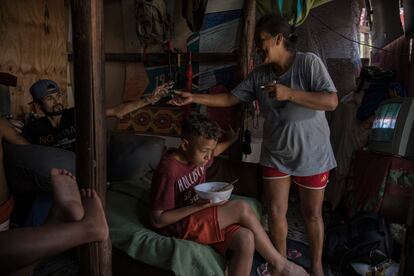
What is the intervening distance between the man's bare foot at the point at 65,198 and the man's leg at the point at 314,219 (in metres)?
1.38

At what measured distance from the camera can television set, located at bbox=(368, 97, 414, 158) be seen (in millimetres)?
2131

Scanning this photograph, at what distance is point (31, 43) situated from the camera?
12.9 ft

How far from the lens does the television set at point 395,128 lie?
2131 mm

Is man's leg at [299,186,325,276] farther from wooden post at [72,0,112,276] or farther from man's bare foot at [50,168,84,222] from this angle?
man's bare foot at [50,168,84,222]

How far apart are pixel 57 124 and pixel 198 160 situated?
5.24 ft

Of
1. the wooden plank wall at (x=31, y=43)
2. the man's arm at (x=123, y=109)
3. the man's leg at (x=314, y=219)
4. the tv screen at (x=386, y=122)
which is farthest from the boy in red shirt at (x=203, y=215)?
the wooden plank wall at (x=31, y=43)

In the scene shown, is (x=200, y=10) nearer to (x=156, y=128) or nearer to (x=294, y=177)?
(x=156, y=128)

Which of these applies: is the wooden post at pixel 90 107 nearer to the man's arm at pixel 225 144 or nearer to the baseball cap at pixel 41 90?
the man's arm at pixel 225 144

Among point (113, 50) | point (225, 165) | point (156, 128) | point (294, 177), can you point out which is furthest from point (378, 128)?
point (113, 50)

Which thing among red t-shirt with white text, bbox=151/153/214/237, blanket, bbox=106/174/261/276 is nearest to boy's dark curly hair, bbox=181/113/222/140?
red t-shirt with white text, bbox=151/153/214/237

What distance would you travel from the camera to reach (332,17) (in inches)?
136

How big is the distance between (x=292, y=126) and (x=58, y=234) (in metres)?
1.45

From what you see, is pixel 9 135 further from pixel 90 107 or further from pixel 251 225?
pixel 251 225

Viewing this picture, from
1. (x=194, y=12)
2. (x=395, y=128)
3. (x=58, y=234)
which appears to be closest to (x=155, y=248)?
(x=58, y=234)
